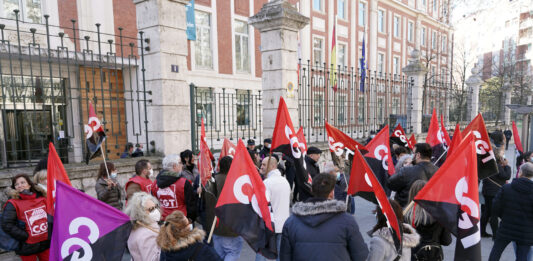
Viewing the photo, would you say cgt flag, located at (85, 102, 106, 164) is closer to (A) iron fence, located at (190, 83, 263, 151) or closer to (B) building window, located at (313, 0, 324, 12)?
(A) iron fence, located at (190, 83, 263, 151)

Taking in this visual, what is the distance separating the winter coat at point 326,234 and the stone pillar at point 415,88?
10799 millimetres

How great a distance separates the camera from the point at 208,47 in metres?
17.5

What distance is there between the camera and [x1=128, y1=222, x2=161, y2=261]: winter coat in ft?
9.75

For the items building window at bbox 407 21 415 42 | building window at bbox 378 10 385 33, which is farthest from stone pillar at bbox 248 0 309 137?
building window at bbox 407 21 415 42

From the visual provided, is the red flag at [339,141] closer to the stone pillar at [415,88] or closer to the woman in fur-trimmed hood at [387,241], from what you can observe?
the woman in fur-trimmed hood at [387,241]

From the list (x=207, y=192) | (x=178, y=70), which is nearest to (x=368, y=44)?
(x=178, y=70)

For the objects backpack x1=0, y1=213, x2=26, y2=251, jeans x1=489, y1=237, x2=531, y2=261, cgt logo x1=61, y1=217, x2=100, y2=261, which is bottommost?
jeans x1=489, y1=237, x2=531, y2=261

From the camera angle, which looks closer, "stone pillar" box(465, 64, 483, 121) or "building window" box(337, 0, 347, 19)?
"stone pillar" box(465, 64, 483, 121)

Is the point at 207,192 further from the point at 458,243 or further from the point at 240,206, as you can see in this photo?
the point at 458,243

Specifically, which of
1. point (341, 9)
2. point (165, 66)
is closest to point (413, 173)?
point (165, 66)

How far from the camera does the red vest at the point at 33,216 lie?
355 centimetres

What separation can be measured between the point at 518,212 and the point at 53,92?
7328 mm

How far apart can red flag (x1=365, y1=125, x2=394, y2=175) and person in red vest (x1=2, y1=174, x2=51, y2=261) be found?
15.0 feet

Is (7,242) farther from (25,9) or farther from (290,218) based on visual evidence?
(25,9)
